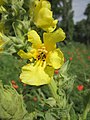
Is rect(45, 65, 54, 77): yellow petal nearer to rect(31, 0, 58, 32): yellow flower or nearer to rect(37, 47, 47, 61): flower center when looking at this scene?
rect(37, 47, 47, 61): flower center

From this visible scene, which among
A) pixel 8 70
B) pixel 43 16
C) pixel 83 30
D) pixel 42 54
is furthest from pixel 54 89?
pixel 83 30

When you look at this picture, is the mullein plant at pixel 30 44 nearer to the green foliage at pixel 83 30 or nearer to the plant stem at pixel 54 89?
the plant stem at pixel 54 89

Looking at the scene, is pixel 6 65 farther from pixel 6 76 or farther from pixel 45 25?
pixel 45 25

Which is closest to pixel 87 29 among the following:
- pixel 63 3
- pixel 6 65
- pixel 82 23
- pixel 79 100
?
pixel 82 23

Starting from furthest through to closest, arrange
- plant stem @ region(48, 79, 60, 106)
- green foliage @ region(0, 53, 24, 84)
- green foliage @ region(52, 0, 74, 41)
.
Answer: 1. green foliage @ region(52, 0, 74, 41)
2. green foliage @ region(0, 53, 24, 84)
3. plant stem @ region(48, 79, 60, 106)

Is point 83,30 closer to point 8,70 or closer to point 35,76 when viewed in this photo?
point 8,70

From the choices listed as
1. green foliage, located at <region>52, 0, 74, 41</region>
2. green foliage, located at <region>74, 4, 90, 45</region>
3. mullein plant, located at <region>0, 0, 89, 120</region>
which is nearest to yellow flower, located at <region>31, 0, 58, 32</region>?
mullein plant, located at <region>0, 0, 89, 120</region>
